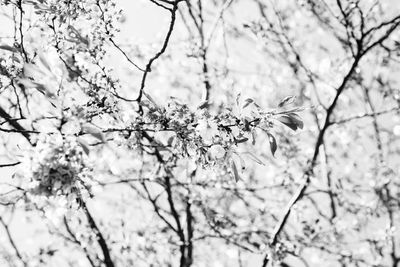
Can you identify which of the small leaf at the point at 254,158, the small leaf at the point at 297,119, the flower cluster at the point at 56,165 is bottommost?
the flower cluster at the point at 56,165

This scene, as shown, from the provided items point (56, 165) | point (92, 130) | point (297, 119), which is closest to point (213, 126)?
point (297, 119)

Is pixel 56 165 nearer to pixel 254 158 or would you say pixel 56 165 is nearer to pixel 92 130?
pixel 92 130

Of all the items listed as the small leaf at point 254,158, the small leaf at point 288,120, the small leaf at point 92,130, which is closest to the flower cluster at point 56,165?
the small leaf at point 92,130

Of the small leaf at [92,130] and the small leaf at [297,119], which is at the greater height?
the small leaf at [297,119]

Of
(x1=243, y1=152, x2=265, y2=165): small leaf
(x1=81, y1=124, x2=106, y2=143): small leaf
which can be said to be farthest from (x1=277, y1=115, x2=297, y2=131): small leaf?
(x1=81, y1=124, x2=106, y2=143): small leaf

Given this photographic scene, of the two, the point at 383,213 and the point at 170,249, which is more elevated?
the point at 383,213

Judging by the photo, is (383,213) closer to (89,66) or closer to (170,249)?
(170,249)

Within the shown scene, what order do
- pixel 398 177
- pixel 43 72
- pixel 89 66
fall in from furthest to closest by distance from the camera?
pixel 398 177, pixel 89 66, pixel 43 72

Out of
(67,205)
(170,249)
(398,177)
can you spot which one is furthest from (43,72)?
(398,177)

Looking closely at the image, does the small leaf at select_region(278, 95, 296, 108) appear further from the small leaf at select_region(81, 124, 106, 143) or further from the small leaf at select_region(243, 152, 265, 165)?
the small leaf at select_region(81, 124, 106, 143)

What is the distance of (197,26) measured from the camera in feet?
16.3

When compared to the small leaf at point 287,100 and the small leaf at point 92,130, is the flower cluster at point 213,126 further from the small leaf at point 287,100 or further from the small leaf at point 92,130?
the small leaf at point 92,130

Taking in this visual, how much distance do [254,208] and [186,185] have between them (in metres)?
1.55

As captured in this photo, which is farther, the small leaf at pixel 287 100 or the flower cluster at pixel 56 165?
the small leaf at pixel 287 100
